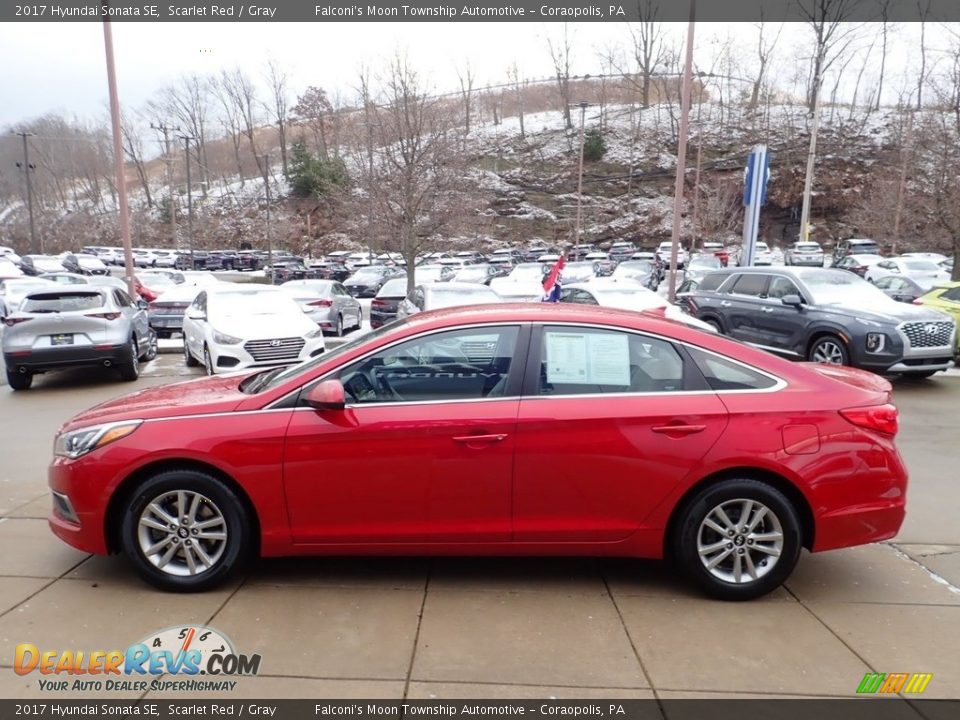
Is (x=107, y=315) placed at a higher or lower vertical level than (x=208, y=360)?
higher

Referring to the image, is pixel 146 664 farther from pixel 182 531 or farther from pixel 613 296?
pixel 613 296

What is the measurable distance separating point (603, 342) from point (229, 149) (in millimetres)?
89932

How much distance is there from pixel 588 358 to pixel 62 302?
930 centimetres

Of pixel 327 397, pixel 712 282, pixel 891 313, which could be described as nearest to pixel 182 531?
pixel 327 397

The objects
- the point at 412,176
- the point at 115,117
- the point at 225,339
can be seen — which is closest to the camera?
the point at 225,339

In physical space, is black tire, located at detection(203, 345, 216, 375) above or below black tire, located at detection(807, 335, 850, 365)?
below

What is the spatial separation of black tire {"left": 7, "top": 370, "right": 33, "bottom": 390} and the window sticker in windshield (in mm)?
9156

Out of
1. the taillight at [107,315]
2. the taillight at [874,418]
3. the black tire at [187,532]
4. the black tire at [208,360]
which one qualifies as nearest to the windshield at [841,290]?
the taillight at [874,418]

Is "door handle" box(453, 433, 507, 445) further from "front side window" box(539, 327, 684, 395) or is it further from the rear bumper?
the rear bumper

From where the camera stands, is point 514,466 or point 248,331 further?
point 248,331

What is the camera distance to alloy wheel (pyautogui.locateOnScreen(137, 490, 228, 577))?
11.6ft

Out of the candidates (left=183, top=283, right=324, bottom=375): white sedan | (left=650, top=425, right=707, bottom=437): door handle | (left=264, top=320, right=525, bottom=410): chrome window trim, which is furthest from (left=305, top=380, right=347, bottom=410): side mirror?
(left=183, top=283, right=324, bottom=375): white sedan

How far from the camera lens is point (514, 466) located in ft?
11.3

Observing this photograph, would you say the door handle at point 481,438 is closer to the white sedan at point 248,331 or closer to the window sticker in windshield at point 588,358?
the window sticker in windshield at point 588,358
